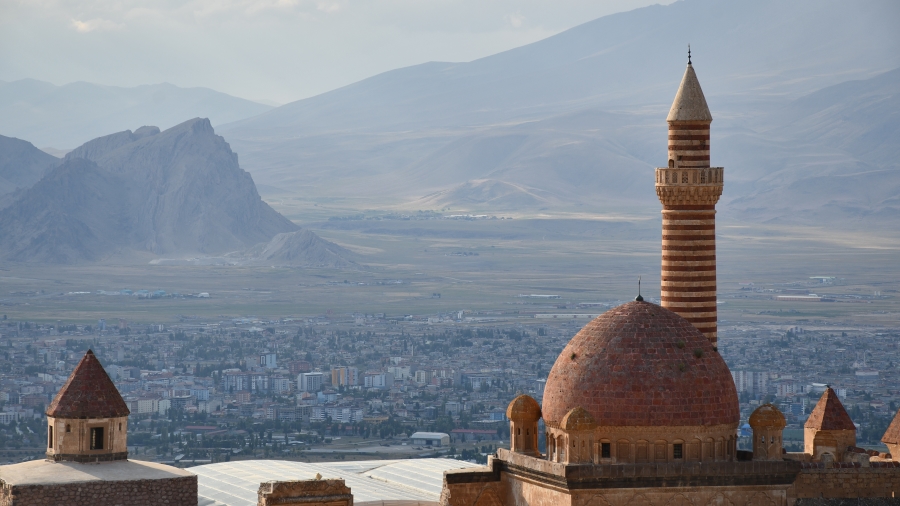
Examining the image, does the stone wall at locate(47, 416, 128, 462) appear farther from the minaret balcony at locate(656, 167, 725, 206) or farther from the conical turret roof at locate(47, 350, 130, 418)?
the minaret balcony at locate(656, 167, 725, 206)

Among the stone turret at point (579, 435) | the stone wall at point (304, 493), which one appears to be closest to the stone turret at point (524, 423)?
the stone turret at point (579, 435)

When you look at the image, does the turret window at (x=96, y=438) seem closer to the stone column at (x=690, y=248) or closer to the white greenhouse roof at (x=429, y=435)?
the stone column at (x=690, y=248)

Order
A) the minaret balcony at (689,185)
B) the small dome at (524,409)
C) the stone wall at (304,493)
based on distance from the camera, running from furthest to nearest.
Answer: the minaret balcony at (689,185)
the small dome at (524,409)
the stone wall at (304,493)

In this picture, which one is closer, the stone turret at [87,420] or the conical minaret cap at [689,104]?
the stone turret at [87,420]

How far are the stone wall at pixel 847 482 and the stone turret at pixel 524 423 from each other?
6.39 meters

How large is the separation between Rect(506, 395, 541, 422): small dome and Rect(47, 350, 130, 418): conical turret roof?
10984 millimetres

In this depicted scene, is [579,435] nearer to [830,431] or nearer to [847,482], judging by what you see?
[847,482]

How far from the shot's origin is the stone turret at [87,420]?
4522cm

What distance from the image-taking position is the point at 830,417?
46.2 metres

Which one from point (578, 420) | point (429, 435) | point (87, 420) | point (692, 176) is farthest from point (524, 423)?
point (429, 435)

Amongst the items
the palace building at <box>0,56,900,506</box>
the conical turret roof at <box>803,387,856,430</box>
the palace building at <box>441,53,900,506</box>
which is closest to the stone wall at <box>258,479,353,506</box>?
the palace building at <box>0,56,900,506</box>

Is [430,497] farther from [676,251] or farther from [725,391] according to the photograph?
[725,391]

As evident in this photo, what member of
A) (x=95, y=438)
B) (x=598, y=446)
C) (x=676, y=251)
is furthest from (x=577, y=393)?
(x=95, y=438)

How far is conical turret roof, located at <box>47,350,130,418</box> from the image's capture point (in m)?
45.2
